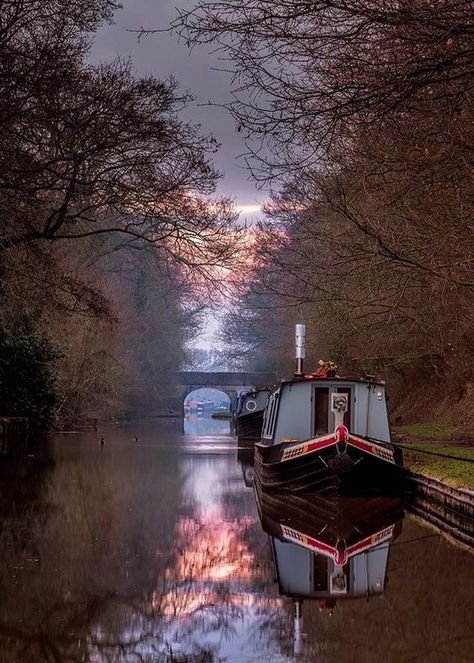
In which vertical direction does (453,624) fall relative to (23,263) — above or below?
below

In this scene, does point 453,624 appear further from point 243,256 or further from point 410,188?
point 243,256

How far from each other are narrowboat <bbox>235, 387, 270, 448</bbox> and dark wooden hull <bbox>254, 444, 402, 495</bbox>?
17.6 metres

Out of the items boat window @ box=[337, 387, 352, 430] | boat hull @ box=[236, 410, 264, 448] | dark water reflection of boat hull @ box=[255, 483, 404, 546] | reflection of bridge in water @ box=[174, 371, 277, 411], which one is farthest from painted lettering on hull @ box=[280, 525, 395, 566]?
reflection of bridge in water @ box=[174, 371, 277, 411]

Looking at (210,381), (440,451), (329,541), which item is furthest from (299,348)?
(210,381)

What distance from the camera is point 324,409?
66.4 ft

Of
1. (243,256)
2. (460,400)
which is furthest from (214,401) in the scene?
(243,256)

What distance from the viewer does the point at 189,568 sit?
1040 centimetres

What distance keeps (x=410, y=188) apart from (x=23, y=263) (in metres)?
8.81

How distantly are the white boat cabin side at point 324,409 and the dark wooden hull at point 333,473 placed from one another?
1.41 meters

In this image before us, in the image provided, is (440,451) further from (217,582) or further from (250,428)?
(250,428)

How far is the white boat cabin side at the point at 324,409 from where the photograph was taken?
20.0 metres

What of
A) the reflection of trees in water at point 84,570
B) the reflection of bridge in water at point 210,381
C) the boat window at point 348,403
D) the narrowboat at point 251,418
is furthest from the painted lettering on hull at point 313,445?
the reflection of bridge in water at point 210,381

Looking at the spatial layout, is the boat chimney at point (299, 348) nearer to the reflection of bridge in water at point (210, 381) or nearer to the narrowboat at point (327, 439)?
the narrowboat at point (327, 439)

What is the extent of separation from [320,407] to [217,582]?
35.2ft
